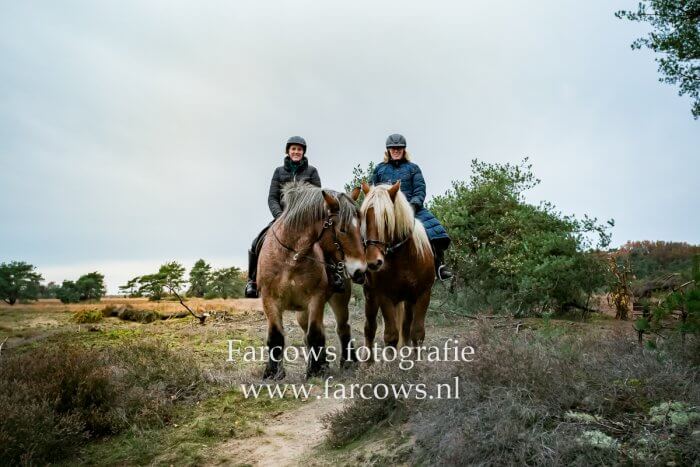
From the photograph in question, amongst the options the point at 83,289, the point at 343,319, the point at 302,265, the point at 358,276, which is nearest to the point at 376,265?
the point at 358,276

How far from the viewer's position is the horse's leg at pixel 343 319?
24.6ft

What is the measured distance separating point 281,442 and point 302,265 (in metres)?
2.46

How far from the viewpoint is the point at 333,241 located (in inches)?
246

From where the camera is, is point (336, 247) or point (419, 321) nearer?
point (336, 247)

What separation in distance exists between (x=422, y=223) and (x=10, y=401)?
571 cm

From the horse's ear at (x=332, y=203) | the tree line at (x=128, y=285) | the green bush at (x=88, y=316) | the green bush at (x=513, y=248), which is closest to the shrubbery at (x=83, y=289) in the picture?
the tree line at (x=128, y=285)

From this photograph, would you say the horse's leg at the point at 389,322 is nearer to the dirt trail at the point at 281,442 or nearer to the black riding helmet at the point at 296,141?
the dirt trail at the point at 281,442

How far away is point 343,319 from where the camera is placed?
759cm

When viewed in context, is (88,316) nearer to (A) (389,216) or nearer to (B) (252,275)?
(B) (252,275)

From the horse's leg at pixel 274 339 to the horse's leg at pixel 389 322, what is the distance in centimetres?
146

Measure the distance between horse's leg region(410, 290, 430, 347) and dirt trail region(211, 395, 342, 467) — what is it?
4.94 feet

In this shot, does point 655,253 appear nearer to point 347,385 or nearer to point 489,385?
point 347,385

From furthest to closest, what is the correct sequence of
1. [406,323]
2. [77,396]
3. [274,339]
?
[406,323] < [274,339] < [77,396]

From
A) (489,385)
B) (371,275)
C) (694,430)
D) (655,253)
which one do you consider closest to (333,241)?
(371,275)
